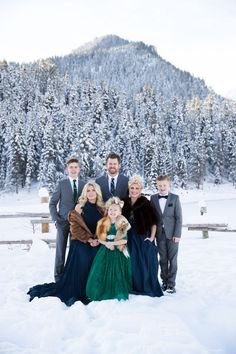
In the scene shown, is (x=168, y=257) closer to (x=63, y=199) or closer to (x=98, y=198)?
(x=98, y=198)

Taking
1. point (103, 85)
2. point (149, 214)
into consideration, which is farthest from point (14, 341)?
point (103, 85)

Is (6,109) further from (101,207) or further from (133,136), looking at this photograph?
(101,207)

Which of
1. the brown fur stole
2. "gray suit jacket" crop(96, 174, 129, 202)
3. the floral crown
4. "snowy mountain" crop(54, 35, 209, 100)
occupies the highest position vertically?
"snowy mountain" crop(54, 35, 209, 100)

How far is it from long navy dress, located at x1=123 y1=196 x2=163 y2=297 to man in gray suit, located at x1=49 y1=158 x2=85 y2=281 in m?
1.15

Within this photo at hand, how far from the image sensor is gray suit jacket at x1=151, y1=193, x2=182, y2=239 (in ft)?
21.9

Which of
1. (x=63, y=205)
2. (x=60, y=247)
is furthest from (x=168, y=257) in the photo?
(x=63, y=205)

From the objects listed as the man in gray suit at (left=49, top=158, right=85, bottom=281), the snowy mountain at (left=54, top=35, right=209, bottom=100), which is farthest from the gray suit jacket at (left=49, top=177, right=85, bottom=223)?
the snowy mountain at (left=54, top=35, right=209, bottom=100)

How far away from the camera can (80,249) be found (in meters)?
6.34

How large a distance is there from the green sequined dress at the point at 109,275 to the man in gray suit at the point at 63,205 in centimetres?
109

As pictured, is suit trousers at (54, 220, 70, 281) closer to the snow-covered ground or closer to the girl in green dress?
the snow-covered ground

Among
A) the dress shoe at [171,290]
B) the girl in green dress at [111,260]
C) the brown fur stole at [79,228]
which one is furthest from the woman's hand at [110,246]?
the dress shoe at [171,290]

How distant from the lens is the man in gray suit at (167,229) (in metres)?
6.62

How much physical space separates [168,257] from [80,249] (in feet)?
5.47

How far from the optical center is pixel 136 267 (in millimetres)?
6258
